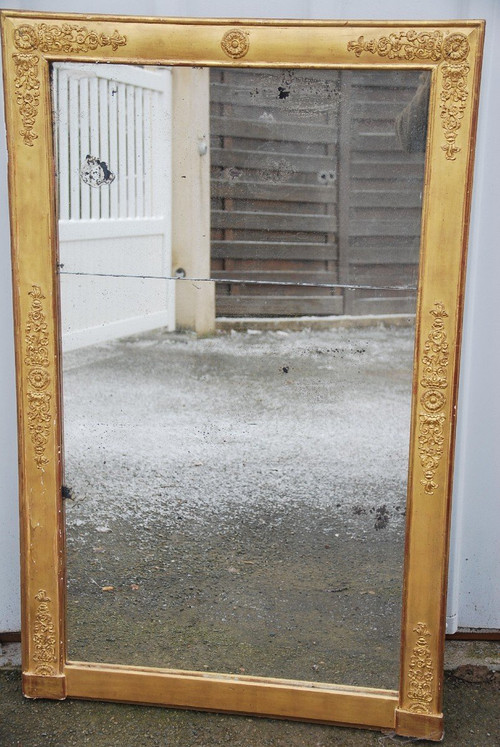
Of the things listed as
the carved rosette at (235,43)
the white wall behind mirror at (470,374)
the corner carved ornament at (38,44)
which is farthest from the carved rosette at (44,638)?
the carved rosette at (235,43)

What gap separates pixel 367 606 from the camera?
2.23 m

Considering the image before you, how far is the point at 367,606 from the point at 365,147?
1192 millimetres

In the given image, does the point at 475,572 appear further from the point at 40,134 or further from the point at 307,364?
the point at 40,134

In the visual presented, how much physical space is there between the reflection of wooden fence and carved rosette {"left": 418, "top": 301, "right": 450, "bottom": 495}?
0.10 m

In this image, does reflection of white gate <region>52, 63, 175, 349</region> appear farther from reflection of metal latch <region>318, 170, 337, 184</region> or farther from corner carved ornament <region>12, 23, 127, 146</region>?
reflection of metal latch <region>318, 170, 337, 184</region>

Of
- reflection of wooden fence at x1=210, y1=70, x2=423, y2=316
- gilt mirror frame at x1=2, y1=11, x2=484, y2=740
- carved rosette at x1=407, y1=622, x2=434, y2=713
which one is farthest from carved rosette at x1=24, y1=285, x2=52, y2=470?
carved rosette at x1=407, y1=622, x2=434, y2=713

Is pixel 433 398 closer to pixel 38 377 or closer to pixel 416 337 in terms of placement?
pixel 416 337

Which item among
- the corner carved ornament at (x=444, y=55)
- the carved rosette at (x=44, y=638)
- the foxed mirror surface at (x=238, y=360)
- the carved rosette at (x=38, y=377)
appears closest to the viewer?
the corner carved ornament at (x=444, y=55)

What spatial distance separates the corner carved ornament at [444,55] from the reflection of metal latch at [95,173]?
0.66 m

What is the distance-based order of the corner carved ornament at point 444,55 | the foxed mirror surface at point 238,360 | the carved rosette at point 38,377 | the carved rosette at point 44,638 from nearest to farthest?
the corner carved ornament at point 444,55
the foxed mirror surface at point 238,360
the carved rosette at point 38,377
the carved rosette at point 44,638

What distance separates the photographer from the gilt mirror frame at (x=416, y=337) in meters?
1.96

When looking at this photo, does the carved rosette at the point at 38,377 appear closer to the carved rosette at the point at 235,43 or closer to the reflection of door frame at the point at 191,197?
the reflection of door frame at the point at 191,197

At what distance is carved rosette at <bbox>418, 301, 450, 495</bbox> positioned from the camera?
206cm

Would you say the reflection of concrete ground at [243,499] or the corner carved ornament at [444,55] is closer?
the corner carved ornament at [444,55]
